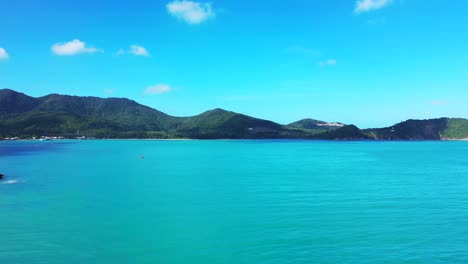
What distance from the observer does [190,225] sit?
2466 cm

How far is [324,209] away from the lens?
29000 mm

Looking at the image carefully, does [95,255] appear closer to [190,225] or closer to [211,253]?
[211,253]

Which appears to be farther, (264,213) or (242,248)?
(264,213)

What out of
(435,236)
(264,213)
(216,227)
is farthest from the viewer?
(264,213)

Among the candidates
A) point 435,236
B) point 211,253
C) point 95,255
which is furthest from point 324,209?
point 95,255

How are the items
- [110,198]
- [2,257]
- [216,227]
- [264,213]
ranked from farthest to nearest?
[110,198] → [264,213] → [216,227] → [2,257]

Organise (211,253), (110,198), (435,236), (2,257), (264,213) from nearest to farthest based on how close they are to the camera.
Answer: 1. (2,257)
2. (211,253)
3. (435,236)
4. (264,213)
5. (110,198)

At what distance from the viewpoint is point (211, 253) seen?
19.3 m

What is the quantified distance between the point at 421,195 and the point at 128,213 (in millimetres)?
26620

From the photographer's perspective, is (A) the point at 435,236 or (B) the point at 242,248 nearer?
(B) the point at 242,248

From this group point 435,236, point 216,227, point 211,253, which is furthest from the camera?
point 216,227

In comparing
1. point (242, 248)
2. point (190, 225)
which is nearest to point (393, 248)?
point (242, 248)

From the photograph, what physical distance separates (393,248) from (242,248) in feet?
25.4

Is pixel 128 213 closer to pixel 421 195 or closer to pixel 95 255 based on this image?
pixel 95 255
